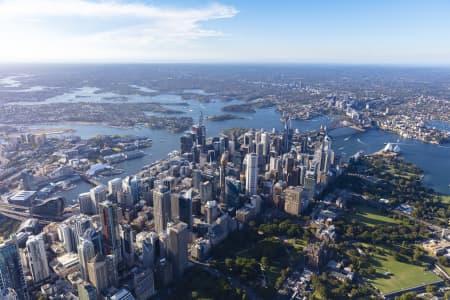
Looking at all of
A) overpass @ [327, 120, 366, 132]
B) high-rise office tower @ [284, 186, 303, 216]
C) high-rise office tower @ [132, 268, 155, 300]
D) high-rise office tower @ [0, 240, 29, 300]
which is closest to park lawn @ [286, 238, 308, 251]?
high-rise office tower @ [284, 186, 303, 216]

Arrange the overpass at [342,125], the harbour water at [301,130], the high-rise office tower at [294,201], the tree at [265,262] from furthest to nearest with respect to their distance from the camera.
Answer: the overpass at [342,125], the harbour water at [301,130], the high-rise office tower at [294,201], the tree at [265,262]

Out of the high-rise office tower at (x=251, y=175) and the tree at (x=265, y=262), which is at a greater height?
the high-rise office tower at (x=251, y=175)

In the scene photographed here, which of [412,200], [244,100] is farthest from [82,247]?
[244,100]

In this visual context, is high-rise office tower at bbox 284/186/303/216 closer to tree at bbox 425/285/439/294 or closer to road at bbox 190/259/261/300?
road at bbox 190/259/261/300

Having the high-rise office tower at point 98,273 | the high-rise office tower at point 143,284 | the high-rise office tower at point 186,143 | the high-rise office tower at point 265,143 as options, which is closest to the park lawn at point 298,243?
the high-rise office tower at point 143,284

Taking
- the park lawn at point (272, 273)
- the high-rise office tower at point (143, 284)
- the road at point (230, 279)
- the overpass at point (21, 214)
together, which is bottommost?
the road at point (230, 279)

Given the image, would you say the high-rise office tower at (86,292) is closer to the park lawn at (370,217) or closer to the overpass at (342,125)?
the park lawn at (370,217)

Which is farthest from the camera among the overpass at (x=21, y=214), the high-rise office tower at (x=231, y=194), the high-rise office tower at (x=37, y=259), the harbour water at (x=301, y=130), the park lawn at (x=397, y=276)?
the harbour water at (x=301, y=130)
